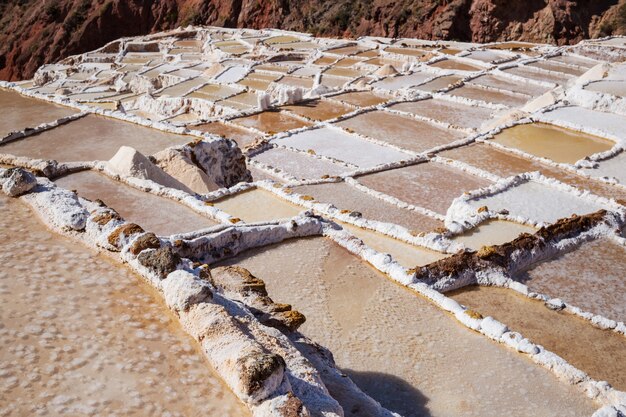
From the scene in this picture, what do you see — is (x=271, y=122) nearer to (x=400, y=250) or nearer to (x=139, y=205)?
(x=139, y=205)

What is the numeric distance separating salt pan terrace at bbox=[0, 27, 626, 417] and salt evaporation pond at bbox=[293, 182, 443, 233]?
42 mm

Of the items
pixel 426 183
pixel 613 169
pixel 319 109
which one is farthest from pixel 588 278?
pixel 319 109

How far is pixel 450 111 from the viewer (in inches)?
583

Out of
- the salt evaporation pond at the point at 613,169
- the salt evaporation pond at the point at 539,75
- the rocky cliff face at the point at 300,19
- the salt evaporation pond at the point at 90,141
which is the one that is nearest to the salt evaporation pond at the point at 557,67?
the salt evaporation pond at the point at 539,75

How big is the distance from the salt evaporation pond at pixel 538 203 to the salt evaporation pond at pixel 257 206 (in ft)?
8.75

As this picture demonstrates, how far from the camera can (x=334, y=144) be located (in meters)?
12.3

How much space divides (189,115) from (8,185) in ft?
41.7

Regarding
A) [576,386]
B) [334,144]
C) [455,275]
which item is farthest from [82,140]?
[576,386]

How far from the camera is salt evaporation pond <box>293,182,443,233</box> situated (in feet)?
27.2

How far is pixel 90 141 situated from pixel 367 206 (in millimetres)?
4725

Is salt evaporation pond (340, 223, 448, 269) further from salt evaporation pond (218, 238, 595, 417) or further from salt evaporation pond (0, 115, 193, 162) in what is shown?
salt evaporation pond (0, 115, 193, 162)

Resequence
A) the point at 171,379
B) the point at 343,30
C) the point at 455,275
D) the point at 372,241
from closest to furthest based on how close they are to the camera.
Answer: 1. the point at 171,379
2. the point at 455,275
3. the point at 372,241
4. the point at 343,30

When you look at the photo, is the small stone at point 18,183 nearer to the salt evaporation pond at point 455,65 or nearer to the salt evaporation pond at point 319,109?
the salt evaporation pond at point 319,109

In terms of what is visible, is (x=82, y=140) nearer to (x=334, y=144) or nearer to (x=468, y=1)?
(x=334, y=144)
